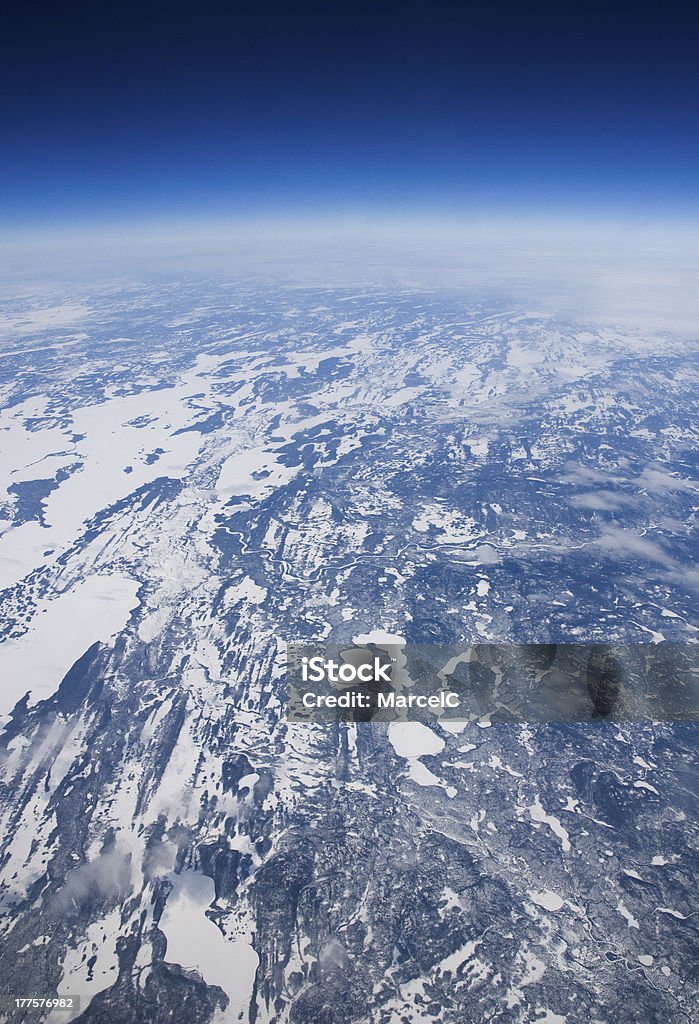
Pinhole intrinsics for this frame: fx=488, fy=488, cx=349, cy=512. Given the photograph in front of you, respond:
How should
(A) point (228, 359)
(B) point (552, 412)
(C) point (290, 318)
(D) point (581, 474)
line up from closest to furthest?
(D) point (581, 474) → (B) point (552, 412) → (A) point (228, 359) → (C) point (290, 318)

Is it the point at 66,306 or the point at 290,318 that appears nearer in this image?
the point at 290,318

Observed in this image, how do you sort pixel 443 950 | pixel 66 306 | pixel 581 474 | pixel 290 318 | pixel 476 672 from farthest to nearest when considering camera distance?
pixel 66 306, pixel 290 318, pixel 581 474, pixel 476 672, pixel 443 950

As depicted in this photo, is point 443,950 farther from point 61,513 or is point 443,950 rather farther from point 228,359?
point 228,359

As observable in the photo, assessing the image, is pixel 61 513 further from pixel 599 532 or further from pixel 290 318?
pixel 290 318

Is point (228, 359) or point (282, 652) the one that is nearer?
point (282, 652)

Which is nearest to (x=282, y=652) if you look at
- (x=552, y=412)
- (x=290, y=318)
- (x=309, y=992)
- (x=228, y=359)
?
(x=309, y=992)

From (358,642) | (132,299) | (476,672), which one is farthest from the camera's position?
(132,299)

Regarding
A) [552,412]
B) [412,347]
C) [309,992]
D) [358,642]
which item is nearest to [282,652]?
[358,642]

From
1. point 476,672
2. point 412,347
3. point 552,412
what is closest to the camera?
point 476,672
